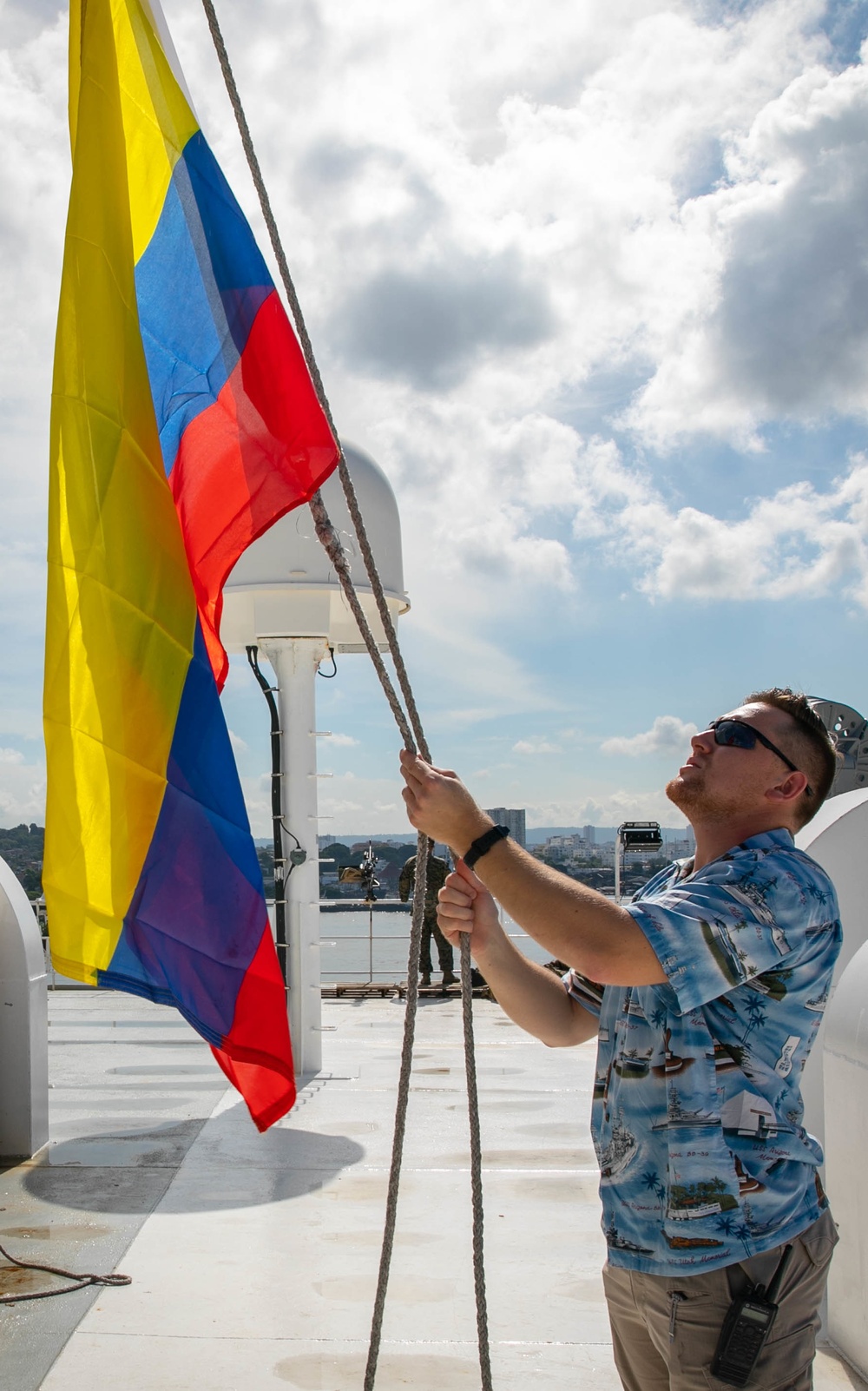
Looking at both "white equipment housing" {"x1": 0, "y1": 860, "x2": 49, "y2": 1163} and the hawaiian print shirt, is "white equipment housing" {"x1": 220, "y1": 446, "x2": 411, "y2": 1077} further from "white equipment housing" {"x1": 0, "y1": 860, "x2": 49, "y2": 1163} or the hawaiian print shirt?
the hawaiian print shirt

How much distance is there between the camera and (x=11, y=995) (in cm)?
659

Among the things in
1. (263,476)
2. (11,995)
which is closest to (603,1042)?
(263,476)

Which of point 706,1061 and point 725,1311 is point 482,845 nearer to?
point 706,1061

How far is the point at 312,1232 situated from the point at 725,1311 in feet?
12.4

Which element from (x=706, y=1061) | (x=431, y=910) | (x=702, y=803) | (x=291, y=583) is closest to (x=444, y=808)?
(x=702, y=803)

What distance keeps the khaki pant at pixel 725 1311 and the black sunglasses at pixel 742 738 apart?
0.87 metres

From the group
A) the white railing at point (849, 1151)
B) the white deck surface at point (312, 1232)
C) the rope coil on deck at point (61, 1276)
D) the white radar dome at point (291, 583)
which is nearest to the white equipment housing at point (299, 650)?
the white radar dome at point (291, 583)

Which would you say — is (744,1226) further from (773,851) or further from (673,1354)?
(773,851)

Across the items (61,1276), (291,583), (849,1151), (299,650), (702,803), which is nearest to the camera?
(702,803)

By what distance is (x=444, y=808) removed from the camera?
221cm

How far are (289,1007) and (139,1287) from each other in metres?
3.98

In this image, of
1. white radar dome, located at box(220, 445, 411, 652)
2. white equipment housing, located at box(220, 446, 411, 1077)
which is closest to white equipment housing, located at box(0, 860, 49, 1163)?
white equipment housing, located at box(220, 446, 411, 1077)

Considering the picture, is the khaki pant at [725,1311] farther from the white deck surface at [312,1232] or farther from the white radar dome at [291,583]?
the white radar dome at [291,583]

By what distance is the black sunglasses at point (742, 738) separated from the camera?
2354 millimetres
